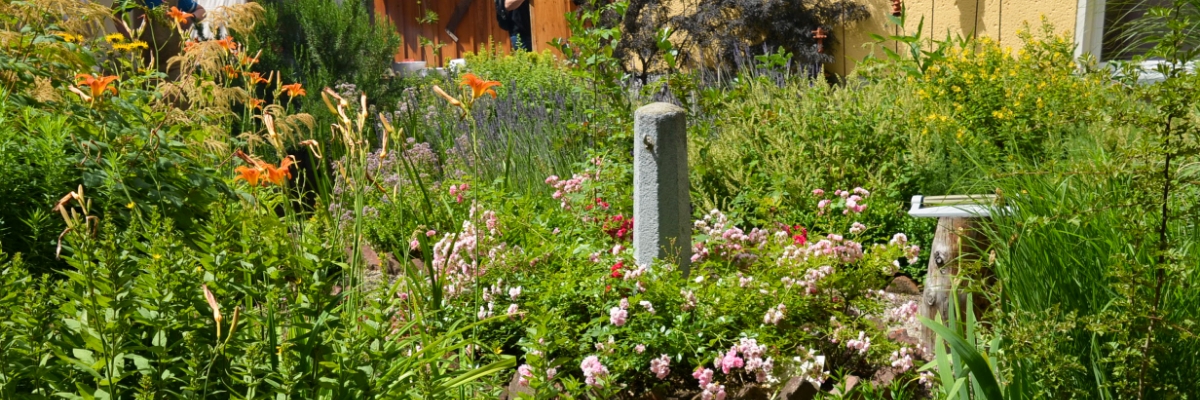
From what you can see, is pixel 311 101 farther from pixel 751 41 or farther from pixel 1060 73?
pixel 1060 73

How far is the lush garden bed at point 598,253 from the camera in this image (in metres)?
2.01

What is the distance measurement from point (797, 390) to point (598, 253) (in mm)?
934

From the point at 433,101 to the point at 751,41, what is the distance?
10.6 feet

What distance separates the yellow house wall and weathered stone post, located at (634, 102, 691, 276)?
3900 millimetres

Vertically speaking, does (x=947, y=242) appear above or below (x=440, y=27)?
below

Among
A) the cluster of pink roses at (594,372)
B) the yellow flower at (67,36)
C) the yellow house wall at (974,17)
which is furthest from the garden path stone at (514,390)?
the yellow house wall at (974,17)

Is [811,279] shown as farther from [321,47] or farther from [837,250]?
[321,47]

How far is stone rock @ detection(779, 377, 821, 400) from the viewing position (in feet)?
9.26

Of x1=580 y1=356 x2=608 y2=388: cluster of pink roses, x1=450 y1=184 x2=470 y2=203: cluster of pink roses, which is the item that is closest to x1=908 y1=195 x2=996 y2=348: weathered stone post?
x1=580 y1=356 x2=608 y2=388: cluster of pink roses

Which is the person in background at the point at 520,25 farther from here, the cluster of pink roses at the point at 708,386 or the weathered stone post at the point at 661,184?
the cluster of pink roses at the point at 708,386

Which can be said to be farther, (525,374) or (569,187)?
(569,187)

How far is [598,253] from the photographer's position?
347 centimetres

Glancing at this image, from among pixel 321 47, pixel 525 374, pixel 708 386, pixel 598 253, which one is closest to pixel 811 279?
pixel 708 386

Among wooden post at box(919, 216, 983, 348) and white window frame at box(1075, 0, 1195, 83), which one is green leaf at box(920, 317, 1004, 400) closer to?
wooden post at box(919, 216, 983, 348)
